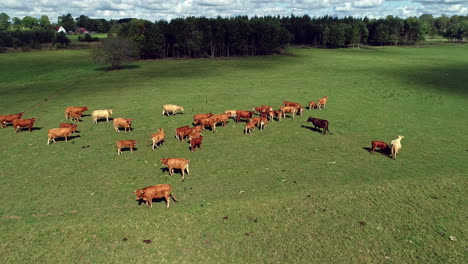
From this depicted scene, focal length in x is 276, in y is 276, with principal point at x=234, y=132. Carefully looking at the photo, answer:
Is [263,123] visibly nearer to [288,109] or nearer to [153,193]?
[288,109]

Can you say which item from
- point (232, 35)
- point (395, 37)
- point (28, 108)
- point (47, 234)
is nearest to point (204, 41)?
point (232, 35)

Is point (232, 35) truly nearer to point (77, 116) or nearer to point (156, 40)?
point (156, 40)

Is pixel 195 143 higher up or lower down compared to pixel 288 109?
lower down

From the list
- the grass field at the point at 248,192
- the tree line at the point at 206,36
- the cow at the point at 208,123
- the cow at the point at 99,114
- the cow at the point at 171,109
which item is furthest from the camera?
the tree line at the point at 206,36

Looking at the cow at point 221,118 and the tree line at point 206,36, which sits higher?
the tree line at point 206,36

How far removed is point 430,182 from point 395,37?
138m

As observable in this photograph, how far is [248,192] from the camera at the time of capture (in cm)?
1409

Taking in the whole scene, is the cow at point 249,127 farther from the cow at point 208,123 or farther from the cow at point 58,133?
the cow at point 58,133

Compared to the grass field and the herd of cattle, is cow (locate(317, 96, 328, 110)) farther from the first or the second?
the grass field

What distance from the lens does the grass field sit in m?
10.5

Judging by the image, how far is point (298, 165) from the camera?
17.0m

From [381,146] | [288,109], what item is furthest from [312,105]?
[381,146]

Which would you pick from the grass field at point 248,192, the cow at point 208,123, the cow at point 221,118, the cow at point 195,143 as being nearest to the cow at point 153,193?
the grass field at point 248,192

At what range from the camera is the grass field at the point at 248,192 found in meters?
10.5
